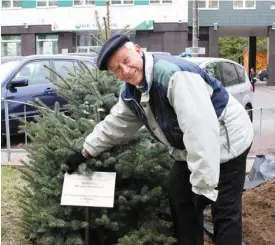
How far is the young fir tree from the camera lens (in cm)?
337

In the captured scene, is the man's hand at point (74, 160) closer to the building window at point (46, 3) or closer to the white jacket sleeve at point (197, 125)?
the white jacket sleeve at point (197, 125)

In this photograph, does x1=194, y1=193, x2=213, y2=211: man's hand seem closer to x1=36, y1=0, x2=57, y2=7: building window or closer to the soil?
the soil

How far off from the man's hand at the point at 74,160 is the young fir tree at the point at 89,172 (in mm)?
40

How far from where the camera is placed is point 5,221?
14.6 ft

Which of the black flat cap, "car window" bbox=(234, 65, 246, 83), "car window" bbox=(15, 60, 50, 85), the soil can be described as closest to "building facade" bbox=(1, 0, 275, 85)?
"car window" bbox=(234, 65, 246, 83)

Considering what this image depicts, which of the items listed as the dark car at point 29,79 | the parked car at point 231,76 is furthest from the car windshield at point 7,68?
the parked car at point 231,76

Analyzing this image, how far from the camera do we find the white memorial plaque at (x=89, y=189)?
10.7ft

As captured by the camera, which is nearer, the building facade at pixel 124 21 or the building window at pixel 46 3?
the building facade at pixel 124 21

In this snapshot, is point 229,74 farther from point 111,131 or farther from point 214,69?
point 111,131

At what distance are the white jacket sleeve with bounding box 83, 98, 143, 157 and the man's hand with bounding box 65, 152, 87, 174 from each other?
89 mm

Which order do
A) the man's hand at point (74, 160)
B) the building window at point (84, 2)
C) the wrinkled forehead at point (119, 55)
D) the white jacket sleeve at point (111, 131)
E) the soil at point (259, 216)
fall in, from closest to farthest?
the wrinkled forehead at point (119, 55) < the white jacket sleeve at point (111, 131) < the man's hand at point (74, 160) < the soil at point (259, 216) < the building window at point (84, 2)

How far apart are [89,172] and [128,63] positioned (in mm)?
923

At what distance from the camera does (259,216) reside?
14.5 feet

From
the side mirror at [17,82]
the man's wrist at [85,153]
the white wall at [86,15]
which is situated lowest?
the side mirror at [17,82]
